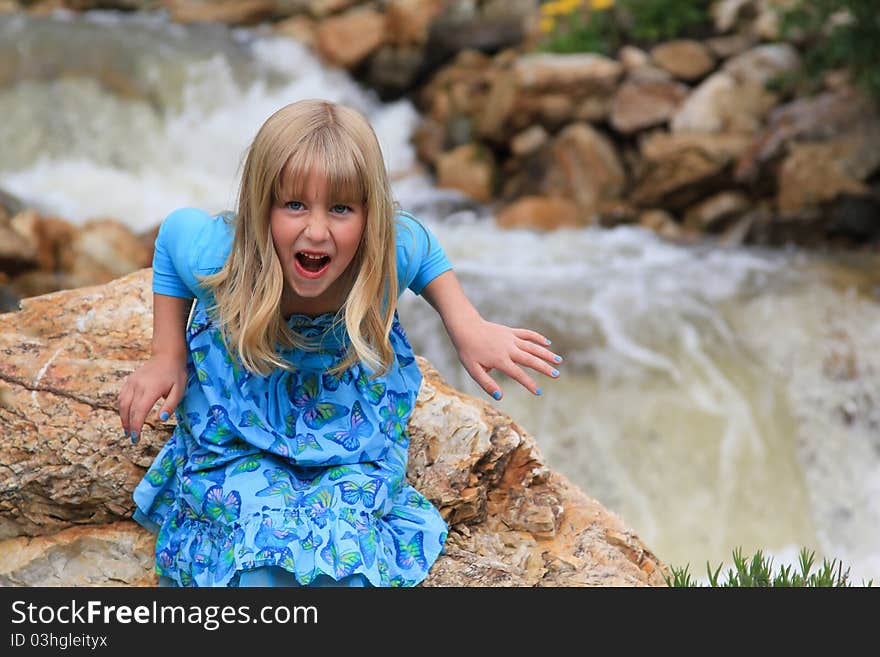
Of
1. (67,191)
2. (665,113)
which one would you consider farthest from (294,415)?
(665,113)

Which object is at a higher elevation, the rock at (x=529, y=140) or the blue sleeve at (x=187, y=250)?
the blue sleeve at (x=187, y=250)

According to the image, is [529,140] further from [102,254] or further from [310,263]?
[310,263]

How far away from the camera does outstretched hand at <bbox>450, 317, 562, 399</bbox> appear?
2.24m

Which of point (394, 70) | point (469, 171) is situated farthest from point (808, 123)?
point (394, 70)

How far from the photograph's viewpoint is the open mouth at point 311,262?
86.9 inches

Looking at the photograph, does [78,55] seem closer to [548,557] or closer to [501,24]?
[501,24]

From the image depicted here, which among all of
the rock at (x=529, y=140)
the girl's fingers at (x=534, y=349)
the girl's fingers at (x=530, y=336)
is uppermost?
the girl's fingers at (x=530, y=336)

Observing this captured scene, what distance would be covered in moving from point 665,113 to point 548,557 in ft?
22.5

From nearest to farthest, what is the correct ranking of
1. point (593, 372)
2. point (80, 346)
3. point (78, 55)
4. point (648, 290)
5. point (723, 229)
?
1. point (80, 346)
2. point (593, 372)
3. point (648, 290)
4. point (723, 229)
5. point (78, 55)

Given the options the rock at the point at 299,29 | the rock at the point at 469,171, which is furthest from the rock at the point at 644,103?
the rock at the point at 299,29

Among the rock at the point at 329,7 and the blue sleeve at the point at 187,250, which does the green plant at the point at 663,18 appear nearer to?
the rock at the point at 329,7

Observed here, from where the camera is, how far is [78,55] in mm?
9000

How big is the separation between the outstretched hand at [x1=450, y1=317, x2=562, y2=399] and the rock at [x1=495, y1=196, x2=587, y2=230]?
20.1 ft

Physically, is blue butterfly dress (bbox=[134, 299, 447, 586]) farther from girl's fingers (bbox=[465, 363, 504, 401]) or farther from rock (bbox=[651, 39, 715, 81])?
rock (bbox=[651, 39, 715, 81])
